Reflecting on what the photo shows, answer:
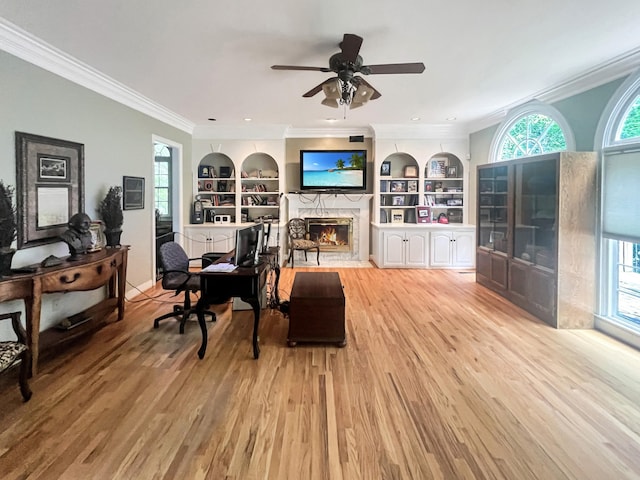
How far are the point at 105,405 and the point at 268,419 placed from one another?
112 cm

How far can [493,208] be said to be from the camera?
17.8 ft

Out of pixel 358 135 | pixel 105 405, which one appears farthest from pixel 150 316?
pixel 358 135

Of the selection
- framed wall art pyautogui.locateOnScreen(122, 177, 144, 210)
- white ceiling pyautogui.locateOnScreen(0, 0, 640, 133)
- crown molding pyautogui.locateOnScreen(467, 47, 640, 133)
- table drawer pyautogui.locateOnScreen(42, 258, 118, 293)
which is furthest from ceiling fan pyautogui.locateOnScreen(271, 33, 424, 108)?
framed wall art pyautogui.locateOnScreen(122, 177, 144, 210)

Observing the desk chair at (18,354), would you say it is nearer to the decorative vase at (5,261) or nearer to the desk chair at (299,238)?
the decorative vase at (5,261)

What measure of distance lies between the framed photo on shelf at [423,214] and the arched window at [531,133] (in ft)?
5.06

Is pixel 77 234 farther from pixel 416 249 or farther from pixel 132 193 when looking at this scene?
pixel 416 249

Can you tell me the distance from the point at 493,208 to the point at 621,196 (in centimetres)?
191

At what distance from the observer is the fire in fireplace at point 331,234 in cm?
769

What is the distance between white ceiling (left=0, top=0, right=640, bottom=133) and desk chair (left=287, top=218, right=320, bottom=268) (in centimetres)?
308

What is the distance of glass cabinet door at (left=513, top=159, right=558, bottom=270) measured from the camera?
159 inches

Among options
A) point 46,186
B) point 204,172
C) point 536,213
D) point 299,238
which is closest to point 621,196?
point 536,213

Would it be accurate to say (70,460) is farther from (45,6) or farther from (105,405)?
(45,6)

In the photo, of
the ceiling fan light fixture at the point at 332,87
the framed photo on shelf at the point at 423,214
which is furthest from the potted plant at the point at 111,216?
the framed photo on shelf at the point at 423,214

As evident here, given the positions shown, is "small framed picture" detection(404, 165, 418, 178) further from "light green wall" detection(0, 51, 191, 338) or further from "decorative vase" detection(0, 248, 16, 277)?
"decorative vase" detection(0, 248, 16, 277)
